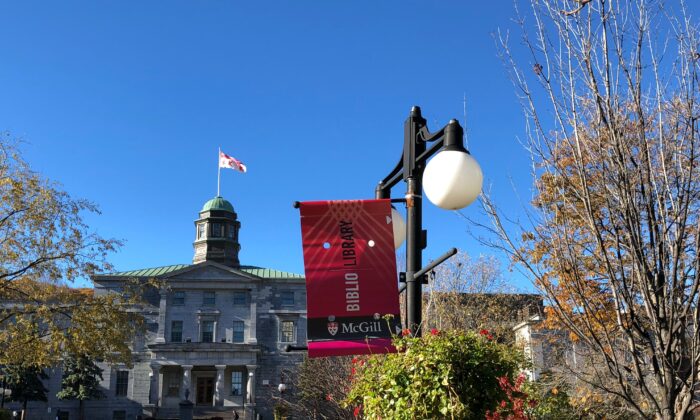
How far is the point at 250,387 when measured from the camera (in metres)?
52.8

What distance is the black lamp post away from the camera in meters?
4.44

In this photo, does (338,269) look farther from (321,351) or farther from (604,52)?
(604,52)

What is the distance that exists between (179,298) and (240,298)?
18.3 feet

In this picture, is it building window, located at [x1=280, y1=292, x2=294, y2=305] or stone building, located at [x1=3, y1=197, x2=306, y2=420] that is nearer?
stone building, located at [x1=3, y1=197, x2=306, y2=420]

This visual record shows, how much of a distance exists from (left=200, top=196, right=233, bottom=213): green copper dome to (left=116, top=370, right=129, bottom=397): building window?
1901cm

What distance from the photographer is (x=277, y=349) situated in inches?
2203

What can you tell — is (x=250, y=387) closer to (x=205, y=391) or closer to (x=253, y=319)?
(x=205, y=391)

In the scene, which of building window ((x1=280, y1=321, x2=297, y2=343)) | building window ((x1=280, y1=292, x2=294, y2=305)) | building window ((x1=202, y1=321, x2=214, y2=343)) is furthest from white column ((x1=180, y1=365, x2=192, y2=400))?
building window ((x1=280, y1=292, x2=294, y2=305))

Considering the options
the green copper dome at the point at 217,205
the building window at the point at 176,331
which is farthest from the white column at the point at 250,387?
the green copper dome at the point at 217,205

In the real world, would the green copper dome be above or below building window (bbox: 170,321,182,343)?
above

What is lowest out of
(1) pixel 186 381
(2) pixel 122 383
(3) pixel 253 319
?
(2) pixel 122 383

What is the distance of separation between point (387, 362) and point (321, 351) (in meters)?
0.50

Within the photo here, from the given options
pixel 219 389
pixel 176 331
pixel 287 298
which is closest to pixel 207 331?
pixel 176 331

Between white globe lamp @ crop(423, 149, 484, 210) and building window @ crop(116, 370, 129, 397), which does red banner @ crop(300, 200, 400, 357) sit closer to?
white globe lamp @ crop(423, 149, 484, 210)
